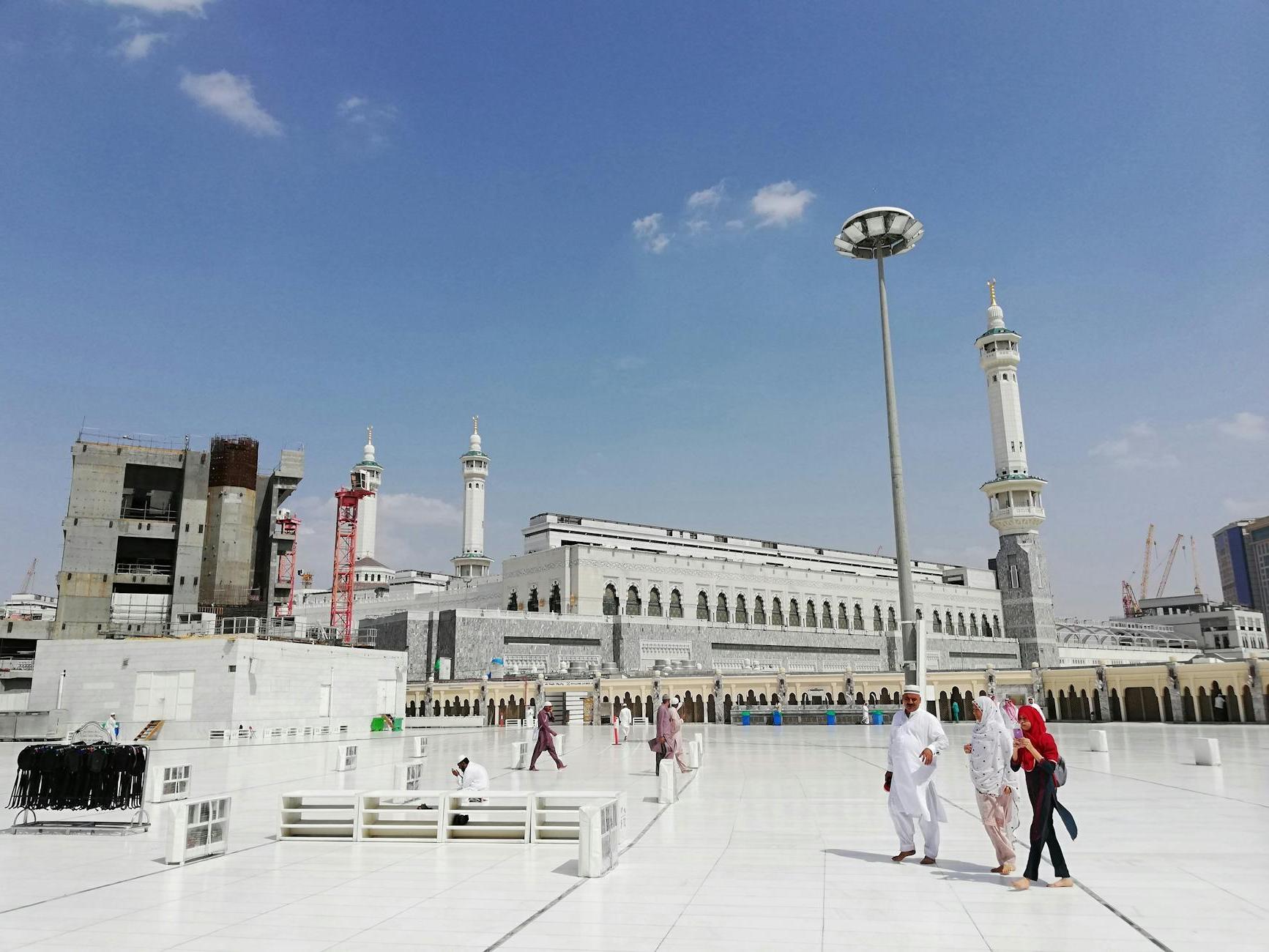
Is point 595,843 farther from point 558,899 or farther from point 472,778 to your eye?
point 472,778

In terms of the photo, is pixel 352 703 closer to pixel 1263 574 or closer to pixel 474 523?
pixel 474 523

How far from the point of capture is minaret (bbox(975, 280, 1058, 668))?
71.5 meters

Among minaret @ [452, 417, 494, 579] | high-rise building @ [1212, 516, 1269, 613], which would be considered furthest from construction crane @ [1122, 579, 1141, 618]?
minaret @ [452, 417, 494, 579]

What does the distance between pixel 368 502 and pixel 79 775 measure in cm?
10652

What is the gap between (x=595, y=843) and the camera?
8.30 metres

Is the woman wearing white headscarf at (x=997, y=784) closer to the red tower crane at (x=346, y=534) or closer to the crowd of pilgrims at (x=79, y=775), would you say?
the crowd of pilgrims at (x=79, y=775)

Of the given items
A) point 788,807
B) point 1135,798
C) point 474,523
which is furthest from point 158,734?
point 474,523

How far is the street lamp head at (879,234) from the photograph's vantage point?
25.3 m

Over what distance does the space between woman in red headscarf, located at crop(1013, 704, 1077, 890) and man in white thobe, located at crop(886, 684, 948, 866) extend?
0.90m

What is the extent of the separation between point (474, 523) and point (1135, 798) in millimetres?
86886

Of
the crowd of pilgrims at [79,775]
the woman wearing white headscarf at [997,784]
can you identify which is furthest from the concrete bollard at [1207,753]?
the crowd of pilgrims at [79,775]

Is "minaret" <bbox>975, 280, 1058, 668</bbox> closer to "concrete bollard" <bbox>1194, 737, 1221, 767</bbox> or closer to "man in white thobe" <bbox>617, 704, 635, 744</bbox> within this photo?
"man in white thobe" <bbox>617, 704, 635, 744</bbox>

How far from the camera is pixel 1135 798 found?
13.3 metres

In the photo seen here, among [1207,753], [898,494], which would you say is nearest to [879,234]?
[898,494]
